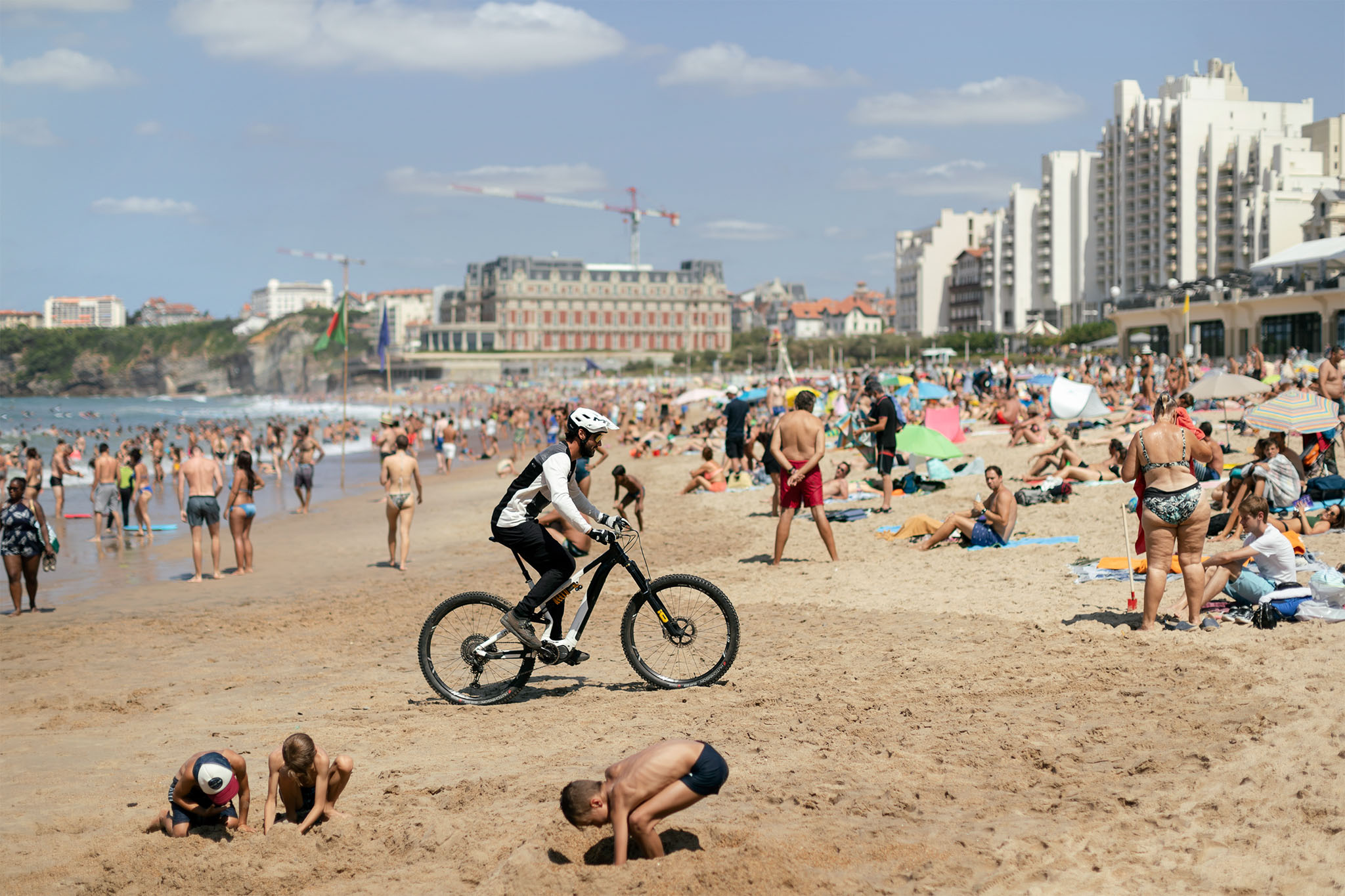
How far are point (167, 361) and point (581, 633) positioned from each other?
170 m

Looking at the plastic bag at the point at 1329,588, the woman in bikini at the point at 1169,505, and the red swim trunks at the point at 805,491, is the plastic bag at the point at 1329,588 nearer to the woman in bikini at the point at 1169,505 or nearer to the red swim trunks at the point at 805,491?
the woman in bikini at the point at 1169,505

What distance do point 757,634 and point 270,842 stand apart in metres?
3.80

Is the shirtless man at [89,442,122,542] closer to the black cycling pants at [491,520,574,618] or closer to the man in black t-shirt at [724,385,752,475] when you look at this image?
the man in black t-shirt at [724,385,752,475]

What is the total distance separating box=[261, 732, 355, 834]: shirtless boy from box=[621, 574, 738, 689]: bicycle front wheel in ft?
6.04

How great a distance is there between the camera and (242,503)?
1102cm

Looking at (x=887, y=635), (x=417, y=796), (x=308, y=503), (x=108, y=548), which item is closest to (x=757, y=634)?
(x=887, y=635)

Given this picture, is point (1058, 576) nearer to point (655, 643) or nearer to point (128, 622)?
point (655, 643)

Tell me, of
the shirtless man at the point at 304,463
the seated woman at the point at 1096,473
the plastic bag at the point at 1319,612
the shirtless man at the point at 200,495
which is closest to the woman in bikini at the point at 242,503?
the shirtless man at the point at 200,495

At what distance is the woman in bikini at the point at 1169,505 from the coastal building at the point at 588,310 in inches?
4985

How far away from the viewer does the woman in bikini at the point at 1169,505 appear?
639cm

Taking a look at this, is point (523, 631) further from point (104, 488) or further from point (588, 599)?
point (104, 488)

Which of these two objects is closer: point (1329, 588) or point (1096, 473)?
point (1329, 588)

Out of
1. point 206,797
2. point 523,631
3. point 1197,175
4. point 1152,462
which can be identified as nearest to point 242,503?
point 523,631

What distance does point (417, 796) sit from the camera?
445 centimetres
